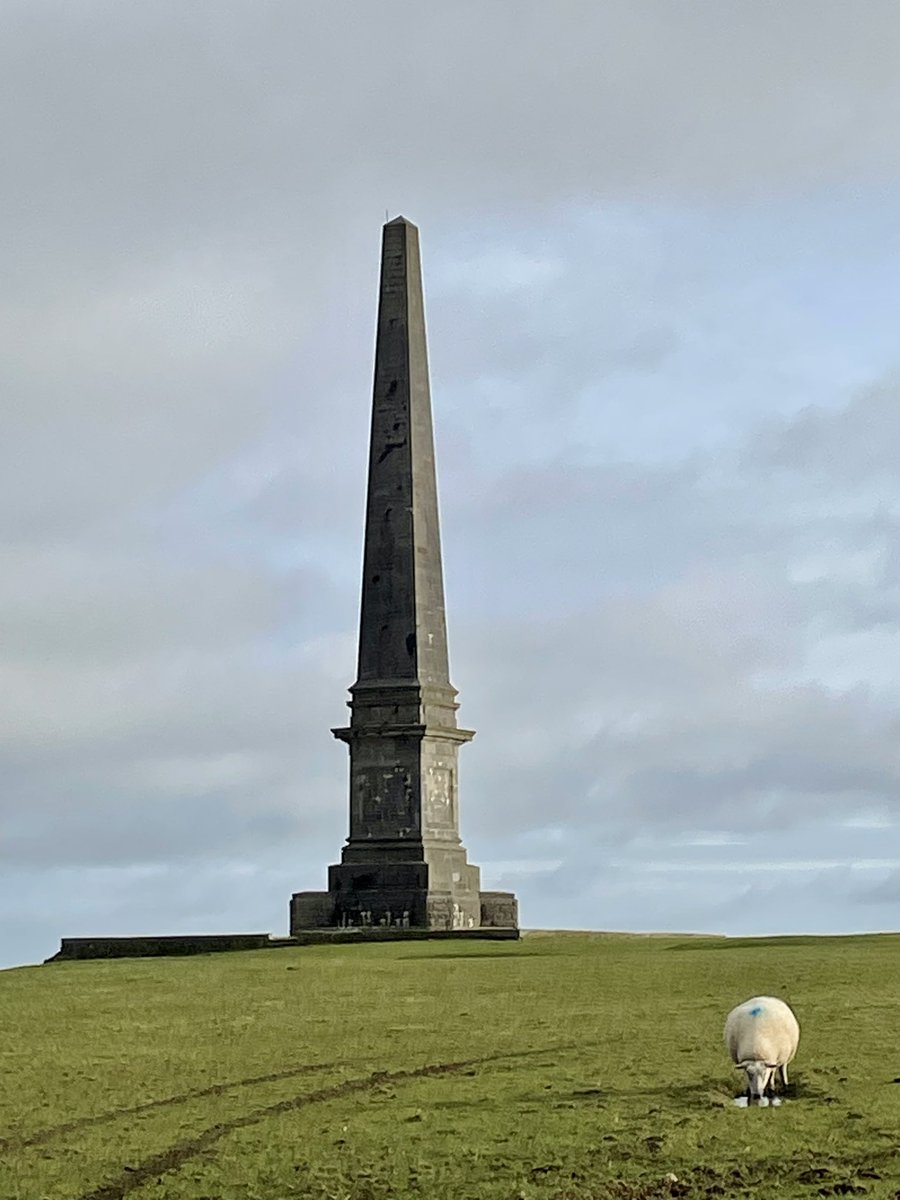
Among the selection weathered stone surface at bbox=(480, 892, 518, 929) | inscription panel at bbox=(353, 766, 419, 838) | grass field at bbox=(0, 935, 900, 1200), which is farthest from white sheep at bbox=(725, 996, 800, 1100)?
weathered stone surface at bbox=(480, 892, 518, 929)

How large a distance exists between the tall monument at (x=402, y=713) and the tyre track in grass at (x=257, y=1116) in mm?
31914

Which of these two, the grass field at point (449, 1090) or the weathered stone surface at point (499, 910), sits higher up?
the weathered stone surface at point (499, 910)

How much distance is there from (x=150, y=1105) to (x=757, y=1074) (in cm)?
664

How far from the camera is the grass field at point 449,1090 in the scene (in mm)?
17688

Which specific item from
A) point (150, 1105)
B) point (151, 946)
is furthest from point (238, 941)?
point (150, 1105)

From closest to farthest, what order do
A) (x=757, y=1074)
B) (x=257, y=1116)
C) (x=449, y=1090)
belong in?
1. (x=757, y=1074)
2. (x=257, y=1116)
3. (x=449, y=1090)

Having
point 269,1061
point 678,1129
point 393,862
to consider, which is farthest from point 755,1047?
point 393,862

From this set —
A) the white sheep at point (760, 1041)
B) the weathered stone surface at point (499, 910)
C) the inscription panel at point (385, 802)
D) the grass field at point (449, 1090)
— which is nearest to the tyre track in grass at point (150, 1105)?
the grass field at point (449, 1090)

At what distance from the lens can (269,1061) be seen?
82.5 ft

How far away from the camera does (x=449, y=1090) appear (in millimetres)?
22031

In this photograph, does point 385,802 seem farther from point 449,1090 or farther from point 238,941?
point 449,1090

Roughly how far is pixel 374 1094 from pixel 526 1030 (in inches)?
237

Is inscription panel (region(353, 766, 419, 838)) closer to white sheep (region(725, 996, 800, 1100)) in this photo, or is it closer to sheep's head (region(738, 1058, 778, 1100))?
white sheep (region(725, 996, 800, 1100))

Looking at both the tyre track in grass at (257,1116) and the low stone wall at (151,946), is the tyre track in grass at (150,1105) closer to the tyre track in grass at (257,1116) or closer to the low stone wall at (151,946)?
the tyre track in grass at (257,1116)
